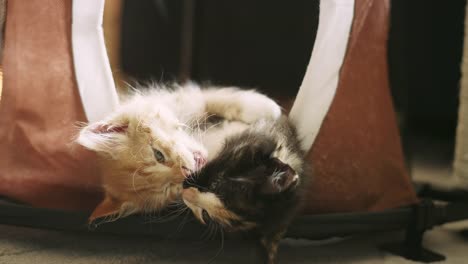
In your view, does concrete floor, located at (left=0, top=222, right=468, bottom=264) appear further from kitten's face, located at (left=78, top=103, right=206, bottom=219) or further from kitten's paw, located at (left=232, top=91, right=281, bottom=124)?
kitten's paw, located at (left=232, top=91, right=281, bottom=124)

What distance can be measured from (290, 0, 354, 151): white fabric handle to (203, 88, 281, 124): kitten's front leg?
81 millimetres

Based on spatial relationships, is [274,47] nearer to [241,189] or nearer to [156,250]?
[156,250]

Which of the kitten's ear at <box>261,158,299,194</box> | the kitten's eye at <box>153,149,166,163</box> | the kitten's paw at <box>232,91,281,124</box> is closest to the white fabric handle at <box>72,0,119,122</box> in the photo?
the kitten's eye at <box>153,149,166,163</box>

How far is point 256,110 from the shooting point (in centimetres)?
116

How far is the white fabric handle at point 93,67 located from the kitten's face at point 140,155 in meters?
0.09

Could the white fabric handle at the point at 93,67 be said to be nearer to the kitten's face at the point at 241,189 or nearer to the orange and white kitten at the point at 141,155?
the orange and white kitten at the point at 141,155

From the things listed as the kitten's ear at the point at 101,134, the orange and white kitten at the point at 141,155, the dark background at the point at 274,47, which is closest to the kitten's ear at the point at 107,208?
the orange and white kitten at the point at 141,155

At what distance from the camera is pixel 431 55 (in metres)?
2.99

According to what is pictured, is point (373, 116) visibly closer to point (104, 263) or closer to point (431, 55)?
point (104, 263)

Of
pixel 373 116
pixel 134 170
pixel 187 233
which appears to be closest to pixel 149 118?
pixel 134 170

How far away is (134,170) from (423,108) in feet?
8.16

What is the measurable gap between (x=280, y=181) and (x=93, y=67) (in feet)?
1.62

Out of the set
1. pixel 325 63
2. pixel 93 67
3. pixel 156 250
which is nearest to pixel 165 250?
pixel 156 250

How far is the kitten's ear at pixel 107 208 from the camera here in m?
1.00
